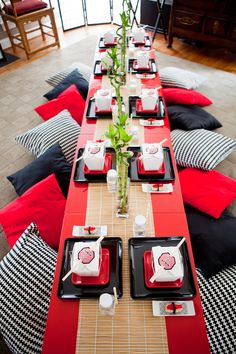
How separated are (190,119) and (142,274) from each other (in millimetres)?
→ 1417

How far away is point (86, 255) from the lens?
98 centimetres

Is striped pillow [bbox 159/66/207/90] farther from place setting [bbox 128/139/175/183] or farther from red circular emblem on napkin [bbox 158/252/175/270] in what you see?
red circular emblem on napkin [bbox 158/252/175/270]

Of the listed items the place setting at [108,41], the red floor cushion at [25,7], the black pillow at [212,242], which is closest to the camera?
the black pillow at [212,242]

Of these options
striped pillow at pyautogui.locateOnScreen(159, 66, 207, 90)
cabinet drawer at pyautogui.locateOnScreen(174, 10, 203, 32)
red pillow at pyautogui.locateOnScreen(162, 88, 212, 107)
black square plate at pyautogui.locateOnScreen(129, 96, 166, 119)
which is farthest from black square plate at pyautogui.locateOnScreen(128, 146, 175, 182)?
cabinet drawer at pyautogui.locateOnScreen(174, 10, 203, 32)

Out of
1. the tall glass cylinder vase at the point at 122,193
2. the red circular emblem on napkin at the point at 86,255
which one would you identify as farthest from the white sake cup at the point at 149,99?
the red circular emblem on napkin at the point at 86,255

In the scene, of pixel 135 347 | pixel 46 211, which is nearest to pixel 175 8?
pixel 46 211

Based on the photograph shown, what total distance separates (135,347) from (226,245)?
2.31ft

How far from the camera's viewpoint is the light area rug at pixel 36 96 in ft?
7.22

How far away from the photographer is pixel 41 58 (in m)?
3.86

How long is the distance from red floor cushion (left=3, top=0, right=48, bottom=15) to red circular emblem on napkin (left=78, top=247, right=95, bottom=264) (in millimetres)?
3600

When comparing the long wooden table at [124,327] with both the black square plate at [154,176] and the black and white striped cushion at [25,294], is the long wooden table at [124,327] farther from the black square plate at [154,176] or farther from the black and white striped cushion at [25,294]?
the black square plate at [154,176]

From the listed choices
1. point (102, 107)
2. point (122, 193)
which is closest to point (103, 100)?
point (102, 107)

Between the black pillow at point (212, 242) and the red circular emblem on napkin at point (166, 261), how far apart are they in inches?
16.6

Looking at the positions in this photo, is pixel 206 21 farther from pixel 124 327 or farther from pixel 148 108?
pixel 124 327
